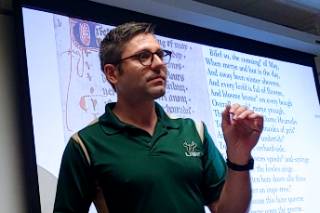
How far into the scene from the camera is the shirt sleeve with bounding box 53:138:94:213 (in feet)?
3.20

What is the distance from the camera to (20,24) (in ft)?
5.76

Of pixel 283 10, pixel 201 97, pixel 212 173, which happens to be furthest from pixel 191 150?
pixel 283 10

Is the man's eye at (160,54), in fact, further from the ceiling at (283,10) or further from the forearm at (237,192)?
the ceiling at (283,10)

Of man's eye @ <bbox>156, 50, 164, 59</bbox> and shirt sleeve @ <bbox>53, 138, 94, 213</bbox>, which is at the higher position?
man's eye @ <bbox>156, 50, 164, 59</bbox>

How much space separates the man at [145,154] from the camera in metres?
0.94

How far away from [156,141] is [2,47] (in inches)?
39.2

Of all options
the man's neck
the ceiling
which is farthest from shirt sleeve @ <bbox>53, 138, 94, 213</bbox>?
the ceiling

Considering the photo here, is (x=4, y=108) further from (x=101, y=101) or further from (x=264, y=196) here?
(x=264, y=196)

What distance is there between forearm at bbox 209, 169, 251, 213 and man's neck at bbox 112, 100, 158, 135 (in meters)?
0.19

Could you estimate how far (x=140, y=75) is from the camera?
1.04m

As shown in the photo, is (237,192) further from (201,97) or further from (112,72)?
(201,97)

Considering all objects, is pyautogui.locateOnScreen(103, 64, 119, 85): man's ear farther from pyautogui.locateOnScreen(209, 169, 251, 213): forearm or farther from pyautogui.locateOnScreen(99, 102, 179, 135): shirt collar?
pyautogui.locateOnScreen(209, 169, 251, 213): forearm

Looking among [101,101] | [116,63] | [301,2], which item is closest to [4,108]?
[101,101]

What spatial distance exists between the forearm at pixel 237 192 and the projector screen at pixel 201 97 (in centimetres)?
86
